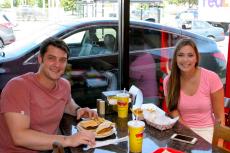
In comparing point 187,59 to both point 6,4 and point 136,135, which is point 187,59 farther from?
point 6,4

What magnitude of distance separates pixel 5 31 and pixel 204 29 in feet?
6.88

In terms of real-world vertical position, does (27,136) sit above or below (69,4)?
below

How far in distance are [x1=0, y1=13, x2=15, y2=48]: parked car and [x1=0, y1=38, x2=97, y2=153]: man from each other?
960mm

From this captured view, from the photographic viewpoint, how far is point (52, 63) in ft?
6.19

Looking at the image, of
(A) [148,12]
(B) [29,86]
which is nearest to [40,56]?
(B) [29,86]

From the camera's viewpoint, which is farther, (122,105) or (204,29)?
(204,29)

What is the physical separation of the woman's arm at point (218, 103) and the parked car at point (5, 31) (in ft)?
5.90

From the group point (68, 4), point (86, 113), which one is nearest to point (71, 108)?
point (86, 113)

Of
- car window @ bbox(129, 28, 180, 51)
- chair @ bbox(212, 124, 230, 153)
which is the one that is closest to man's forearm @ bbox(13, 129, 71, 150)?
chair @ bbox(212, 124, 230, 153)

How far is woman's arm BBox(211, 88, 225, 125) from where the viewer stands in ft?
7.41

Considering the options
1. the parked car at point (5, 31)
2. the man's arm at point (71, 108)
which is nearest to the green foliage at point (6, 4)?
the parked car at point (5, 31)

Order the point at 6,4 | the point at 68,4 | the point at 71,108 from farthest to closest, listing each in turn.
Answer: the point at 68,4, the point at 6,4, the point at 71,108

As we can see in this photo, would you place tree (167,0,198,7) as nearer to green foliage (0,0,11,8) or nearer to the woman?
the woman

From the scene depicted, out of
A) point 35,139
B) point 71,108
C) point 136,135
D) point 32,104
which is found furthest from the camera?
point 71,108
